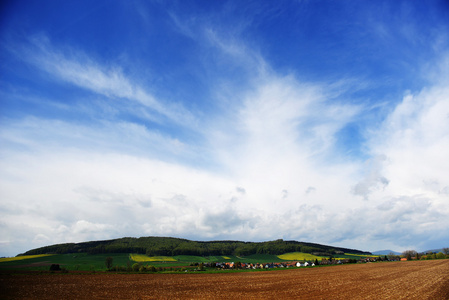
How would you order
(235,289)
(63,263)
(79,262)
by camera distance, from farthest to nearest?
(79,262) → (63,263) → (235,289)

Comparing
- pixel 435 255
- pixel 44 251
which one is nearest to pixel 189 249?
pixel 44 251

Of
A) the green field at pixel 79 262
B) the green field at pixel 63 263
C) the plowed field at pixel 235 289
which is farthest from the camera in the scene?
the green field at pixel 79 262

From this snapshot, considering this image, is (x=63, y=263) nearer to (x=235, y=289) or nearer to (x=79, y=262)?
(x=79, y=262)

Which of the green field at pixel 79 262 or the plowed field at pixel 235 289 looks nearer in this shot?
the plowed field at pixel 235 289

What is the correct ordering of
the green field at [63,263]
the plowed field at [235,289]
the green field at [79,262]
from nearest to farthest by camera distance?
the plowed field at [235,289] → the green field at [63,263] → the green field at [79,262]

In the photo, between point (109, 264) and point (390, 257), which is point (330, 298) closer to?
point (109, 264)

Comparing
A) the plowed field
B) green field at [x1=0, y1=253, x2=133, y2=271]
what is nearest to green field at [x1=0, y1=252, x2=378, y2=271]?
green field at [x1=0, y1=253, x2=133, y2=271]

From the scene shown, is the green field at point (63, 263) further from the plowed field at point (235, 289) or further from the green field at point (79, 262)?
the plowed field at point (235, 289)

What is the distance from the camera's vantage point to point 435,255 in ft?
468

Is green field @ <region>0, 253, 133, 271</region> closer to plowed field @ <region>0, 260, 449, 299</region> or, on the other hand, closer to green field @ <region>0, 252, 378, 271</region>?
green field @ <region>0, 252, 378, 271</region>

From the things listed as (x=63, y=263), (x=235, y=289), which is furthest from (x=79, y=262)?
(x=235, y=289)

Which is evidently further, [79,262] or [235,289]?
[79,262]

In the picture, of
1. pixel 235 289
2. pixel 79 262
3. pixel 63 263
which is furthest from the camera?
pixel 79 262

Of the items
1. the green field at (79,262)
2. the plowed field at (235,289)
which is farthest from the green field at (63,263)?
the plowed field at (235,289)
